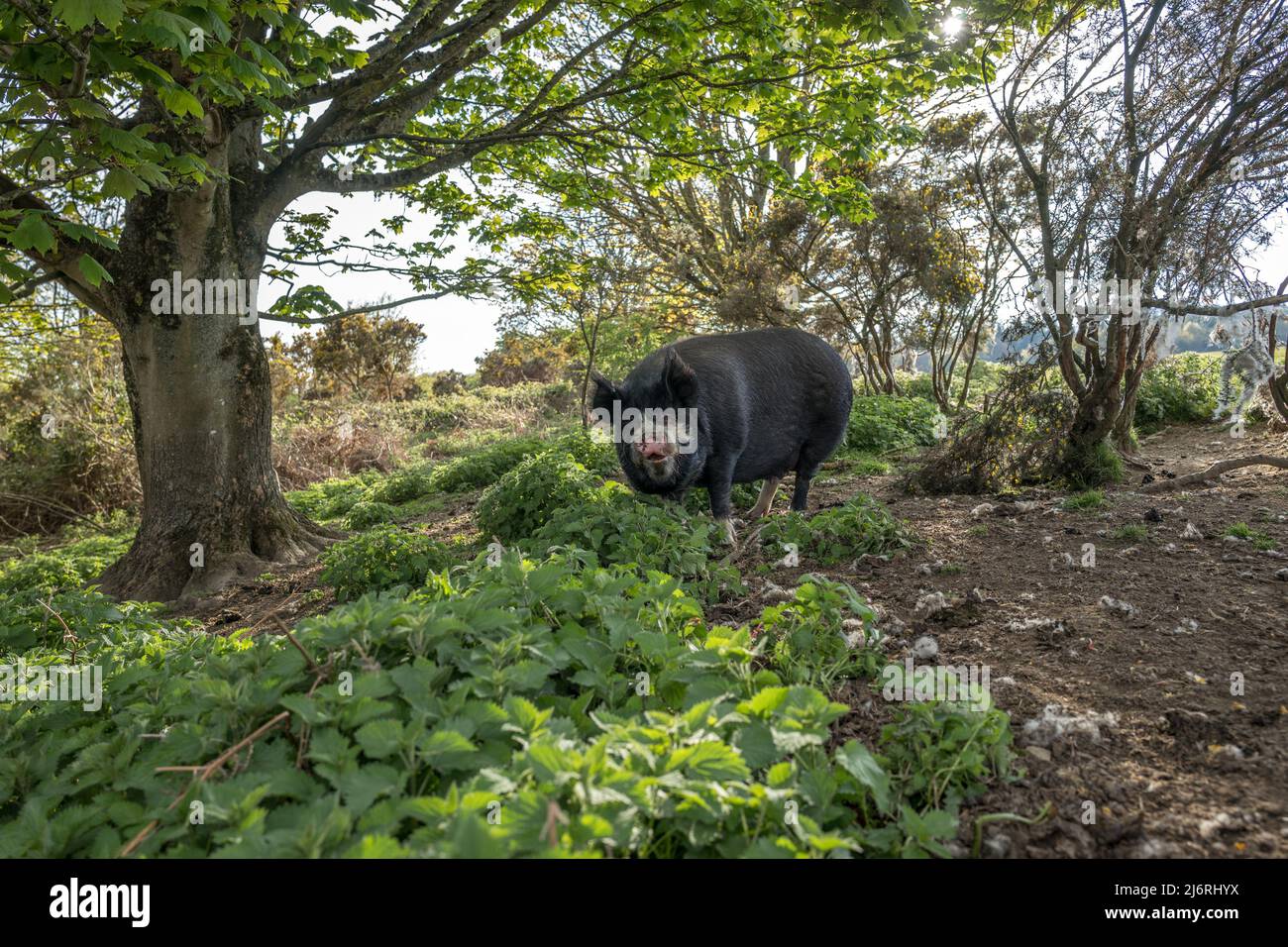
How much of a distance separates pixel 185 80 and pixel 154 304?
→ 2152 millimetres

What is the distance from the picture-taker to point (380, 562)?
16.4 ft

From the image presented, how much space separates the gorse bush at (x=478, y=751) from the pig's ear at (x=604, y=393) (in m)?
2.49

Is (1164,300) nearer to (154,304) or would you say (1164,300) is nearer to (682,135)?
(682,135)

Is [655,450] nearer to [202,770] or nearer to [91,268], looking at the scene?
[202,770]

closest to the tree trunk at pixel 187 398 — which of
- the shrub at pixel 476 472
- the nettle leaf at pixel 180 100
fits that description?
the nettle leaf at pixel 180 100

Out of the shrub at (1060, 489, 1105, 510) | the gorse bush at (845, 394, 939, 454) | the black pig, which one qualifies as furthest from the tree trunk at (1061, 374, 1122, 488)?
the gorse bush at (845, 394, 939, 454)

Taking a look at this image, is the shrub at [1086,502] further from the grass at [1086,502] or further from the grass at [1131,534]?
the grass at [1131,534]

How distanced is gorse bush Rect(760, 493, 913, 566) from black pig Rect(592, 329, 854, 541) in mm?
558

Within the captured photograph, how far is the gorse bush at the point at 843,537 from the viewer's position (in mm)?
4961

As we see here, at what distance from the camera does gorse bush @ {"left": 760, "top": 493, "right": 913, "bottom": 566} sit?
496cm

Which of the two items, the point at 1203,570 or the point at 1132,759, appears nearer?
the point at 1132,759

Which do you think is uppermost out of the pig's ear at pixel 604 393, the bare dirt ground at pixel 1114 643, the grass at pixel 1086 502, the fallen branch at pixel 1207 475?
the pig's ear at pixel 604 393
